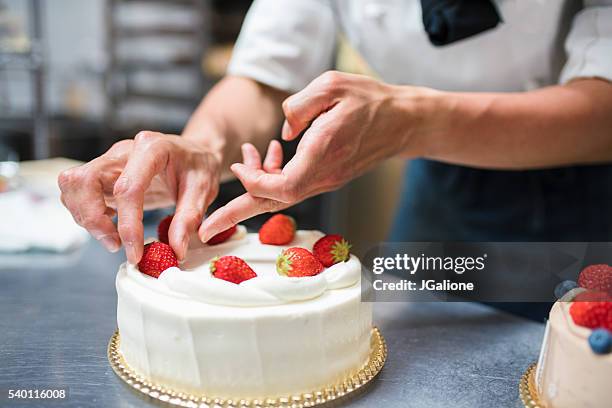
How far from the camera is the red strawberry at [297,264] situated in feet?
2.93

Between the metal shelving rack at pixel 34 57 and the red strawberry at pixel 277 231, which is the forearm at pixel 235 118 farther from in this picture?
the metal shelving rack at pixel 34 57

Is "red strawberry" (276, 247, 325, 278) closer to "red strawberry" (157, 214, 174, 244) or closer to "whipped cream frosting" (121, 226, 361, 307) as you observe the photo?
"whipped cream frosting" (121, 226, 361, 307)

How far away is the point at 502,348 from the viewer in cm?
107

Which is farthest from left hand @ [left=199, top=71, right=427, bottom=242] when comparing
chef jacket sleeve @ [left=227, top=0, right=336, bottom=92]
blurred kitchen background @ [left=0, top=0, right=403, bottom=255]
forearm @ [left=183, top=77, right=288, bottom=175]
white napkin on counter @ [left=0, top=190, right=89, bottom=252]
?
blurred kitchen background @ [left=0, top=0, right=403, bottom=255]

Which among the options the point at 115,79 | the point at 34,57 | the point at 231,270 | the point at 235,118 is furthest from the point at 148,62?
the point at 231,270

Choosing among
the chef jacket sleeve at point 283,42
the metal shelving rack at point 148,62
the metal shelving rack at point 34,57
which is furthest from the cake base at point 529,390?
the metal shelving rack at point 148,62

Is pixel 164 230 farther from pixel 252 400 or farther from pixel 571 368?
pixel 571 368

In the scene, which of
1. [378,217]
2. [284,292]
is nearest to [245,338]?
[284,292]

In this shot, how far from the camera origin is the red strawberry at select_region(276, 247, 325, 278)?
89 cm

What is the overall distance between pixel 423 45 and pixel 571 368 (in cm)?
87

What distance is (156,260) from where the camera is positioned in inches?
36.7

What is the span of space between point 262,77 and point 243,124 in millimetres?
135

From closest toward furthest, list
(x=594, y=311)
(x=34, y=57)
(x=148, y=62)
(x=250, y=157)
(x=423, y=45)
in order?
(x=594, y=311) < (x=250, y=157) < (x=423, y=45) < (x=34, y=57) < (x=148, y=62)

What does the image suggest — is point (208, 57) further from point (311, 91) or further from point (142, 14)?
point (311, 91)
